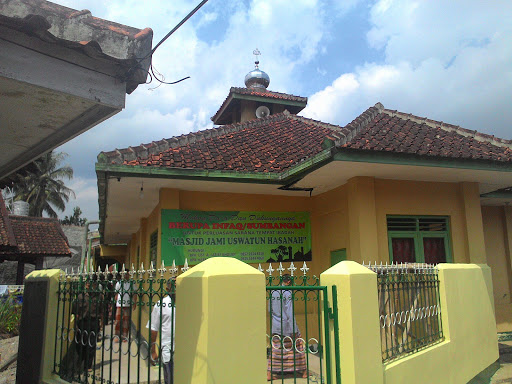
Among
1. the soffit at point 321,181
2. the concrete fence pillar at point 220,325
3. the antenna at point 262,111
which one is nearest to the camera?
the concrete fence pillar at point 220,325

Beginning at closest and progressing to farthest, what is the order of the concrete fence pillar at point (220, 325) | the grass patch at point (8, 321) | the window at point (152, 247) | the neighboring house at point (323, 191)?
the concrete fence pillar at point (220, 325) → the neighboring house at point (323, 191) → the window at point (152, 247) → the grass patch at point (8, 321)

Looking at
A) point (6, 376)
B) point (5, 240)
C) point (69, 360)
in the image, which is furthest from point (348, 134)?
point (5, 240)

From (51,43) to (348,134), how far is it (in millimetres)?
4605

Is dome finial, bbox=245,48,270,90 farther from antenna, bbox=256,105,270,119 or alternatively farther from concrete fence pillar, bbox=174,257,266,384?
concrete fence pillar, bbox=174,257,266,384

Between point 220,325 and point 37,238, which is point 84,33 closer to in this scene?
point 220,325

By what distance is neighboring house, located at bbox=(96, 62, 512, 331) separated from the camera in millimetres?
7059

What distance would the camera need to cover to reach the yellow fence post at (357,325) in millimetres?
4148

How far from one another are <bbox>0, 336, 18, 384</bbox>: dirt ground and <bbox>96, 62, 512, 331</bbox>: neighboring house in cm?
358

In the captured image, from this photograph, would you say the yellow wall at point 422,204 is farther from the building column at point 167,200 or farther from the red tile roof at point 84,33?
the red tile roof at point 84,33

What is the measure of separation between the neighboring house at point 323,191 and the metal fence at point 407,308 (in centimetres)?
177

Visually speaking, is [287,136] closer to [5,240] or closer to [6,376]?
[6,376]

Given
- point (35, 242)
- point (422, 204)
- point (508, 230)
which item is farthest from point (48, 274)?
point (35, 242)

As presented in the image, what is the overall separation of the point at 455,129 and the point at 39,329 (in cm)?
837

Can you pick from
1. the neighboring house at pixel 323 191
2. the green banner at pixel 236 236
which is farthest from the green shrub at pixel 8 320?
the green banner at pixel 236 236
